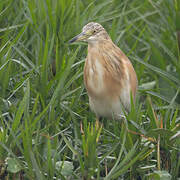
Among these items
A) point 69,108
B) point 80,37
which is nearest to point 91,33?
point 80,37

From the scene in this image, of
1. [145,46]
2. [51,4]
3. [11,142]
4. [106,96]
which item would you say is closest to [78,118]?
[106,96]

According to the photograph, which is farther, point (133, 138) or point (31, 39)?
point (31, 39)

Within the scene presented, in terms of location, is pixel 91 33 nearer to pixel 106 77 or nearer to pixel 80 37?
pixel 80 37

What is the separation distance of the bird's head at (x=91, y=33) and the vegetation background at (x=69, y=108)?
17cm

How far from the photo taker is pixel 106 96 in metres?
3.15

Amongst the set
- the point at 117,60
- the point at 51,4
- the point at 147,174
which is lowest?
the point at 147,174

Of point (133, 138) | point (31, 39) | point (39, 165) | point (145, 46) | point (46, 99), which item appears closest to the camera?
point (39, 165)

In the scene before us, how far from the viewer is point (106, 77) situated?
10.3 feet

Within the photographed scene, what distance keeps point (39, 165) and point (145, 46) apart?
6.89 ft

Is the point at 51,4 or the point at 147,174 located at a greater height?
the point at 51,4

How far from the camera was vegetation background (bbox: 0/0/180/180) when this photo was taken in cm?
252

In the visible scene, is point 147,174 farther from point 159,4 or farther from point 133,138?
point 159,4

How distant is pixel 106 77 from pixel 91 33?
297 mm

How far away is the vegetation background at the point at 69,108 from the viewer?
2523mm
